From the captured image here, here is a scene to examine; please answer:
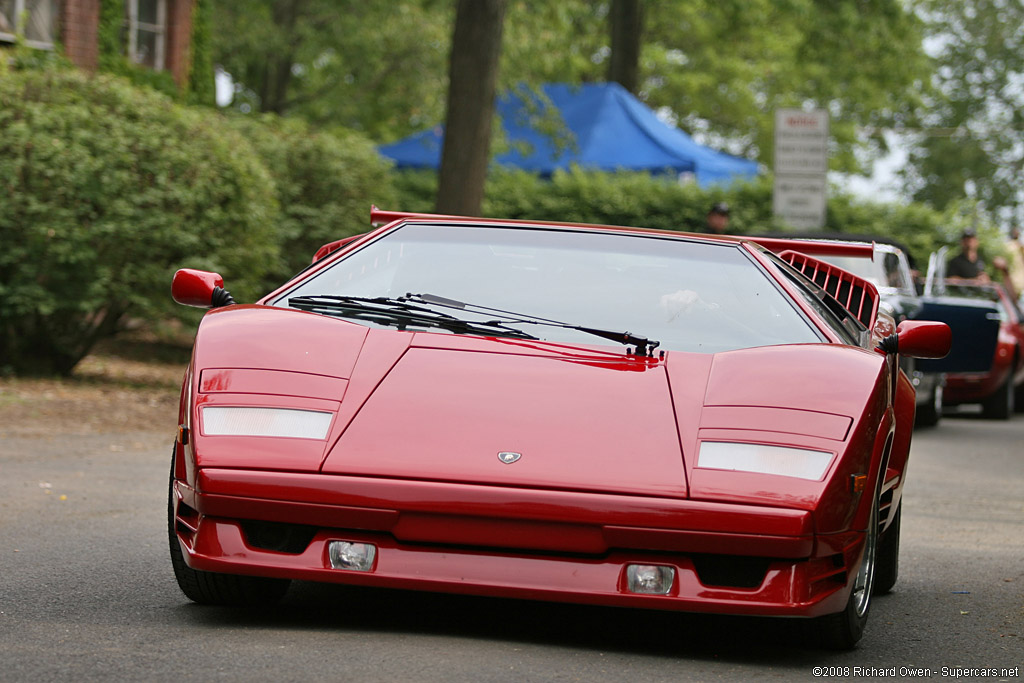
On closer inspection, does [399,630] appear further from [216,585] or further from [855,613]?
[855,613]

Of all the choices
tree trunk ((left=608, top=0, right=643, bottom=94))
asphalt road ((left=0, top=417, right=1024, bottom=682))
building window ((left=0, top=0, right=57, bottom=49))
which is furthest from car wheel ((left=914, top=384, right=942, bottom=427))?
tree trunk ((left=608, top=0, right=643, bottom=94))

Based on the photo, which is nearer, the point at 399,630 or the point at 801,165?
the point at 399,630

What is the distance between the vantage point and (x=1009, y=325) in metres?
16.5

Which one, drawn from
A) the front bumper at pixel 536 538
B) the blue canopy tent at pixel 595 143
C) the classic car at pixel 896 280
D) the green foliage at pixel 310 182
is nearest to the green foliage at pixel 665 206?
the blue canopy tent at pixel 595 143

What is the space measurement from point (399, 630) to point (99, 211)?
9498mm

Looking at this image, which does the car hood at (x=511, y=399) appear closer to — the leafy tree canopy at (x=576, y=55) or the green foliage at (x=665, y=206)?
the green foliage at (x=665, y=206)

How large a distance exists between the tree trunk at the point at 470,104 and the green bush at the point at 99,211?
8.54 feet

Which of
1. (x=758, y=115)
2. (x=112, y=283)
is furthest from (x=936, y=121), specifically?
(x=112, y=283)

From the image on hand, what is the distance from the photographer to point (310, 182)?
64.3 feet

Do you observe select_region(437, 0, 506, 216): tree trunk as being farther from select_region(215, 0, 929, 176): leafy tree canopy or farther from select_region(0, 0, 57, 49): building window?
select_region(215, 0, 929, 176): leafy tree canopy

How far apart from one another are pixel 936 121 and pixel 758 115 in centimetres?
2804

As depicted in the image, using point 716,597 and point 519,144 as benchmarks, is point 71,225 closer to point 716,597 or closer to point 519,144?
Answer: point 716,597

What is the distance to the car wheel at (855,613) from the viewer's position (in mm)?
4293

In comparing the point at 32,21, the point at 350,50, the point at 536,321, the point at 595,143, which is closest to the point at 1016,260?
the point at 595,143
